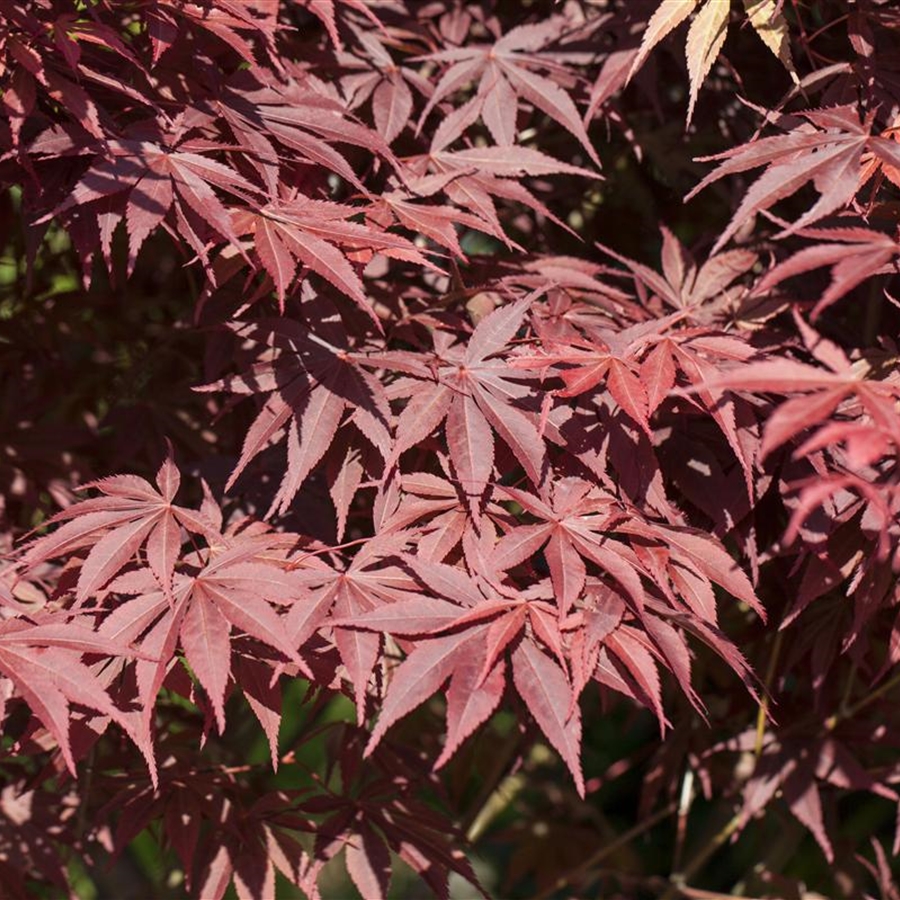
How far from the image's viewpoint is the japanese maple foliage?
117 cm

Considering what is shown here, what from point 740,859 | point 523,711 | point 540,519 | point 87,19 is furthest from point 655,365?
point 740,859

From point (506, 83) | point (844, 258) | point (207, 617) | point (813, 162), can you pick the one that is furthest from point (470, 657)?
point (506, 83)

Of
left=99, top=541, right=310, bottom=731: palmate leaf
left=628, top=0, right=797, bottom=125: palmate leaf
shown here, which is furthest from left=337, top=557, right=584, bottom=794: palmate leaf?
left=628, top=0, right=797, bottom=125: palmate leaf

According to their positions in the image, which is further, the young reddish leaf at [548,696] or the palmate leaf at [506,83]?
the palmate leaf at [506,83]

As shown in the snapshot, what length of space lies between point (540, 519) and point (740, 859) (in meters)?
3.26

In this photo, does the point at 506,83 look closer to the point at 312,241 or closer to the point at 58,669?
the point at 312,241

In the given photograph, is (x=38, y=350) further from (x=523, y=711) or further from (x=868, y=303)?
(x=868, y=303)

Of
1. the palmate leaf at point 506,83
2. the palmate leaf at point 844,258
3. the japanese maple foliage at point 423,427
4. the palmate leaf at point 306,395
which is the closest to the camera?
the palmate leaf at point 844,258

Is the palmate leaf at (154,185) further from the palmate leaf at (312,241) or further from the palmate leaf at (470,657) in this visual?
the palmate leaf at (470,657)

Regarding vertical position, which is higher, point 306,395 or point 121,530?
point 306,395

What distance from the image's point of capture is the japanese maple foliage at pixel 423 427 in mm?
1175

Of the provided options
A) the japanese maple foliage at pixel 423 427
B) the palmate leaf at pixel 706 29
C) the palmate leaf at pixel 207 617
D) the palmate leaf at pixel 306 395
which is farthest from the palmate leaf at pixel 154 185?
the palmate leaf at pixel 706 29

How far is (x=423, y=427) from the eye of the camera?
1.29m

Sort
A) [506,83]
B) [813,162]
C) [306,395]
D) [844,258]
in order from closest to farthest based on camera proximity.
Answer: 1. [844,258]
2. [813,162]
3. [306,395]
4. [506,83]
